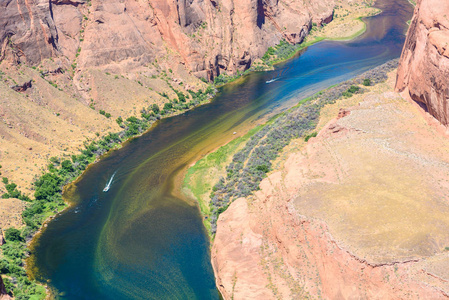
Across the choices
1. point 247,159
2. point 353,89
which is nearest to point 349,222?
point 247,159

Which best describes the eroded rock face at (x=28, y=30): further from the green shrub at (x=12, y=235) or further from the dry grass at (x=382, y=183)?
the dry grass at (x=382, y=183)

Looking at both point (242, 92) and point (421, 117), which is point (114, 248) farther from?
point (242, 92)

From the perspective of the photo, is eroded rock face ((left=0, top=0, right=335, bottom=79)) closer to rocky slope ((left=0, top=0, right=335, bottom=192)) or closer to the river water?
rocky slope ((left=0, top=0, right=335, bottom=192))

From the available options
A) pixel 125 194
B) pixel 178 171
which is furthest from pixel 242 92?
pixel 125 194

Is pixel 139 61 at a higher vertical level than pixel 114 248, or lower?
higher

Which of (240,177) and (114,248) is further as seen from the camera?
(240,177)

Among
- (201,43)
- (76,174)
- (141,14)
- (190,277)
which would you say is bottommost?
(190,277)

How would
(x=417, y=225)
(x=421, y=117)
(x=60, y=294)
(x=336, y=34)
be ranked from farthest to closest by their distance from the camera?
1. (x=336, y=34)
2. (x=421, y=117)
3. (x=60, y=294)
4. (x=417, y=225)

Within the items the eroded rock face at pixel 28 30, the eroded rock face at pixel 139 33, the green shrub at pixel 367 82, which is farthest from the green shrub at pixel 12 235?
the green shrub at pixel 367 82
